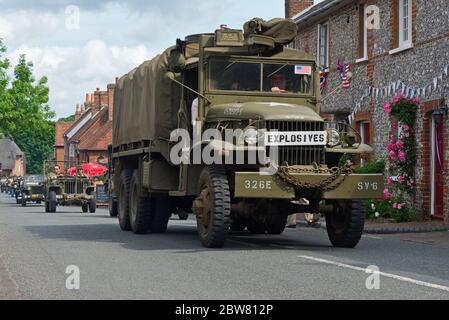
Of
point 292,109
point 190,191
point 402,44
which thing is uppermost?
point 402,44

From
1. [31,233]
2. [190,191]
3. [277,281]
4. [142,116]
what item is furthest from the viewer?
[31,233]

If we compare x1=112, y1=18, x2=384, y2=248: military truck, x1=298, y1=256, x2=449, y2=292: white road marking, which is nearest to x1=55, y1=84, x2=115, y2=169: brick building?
x1=112, y1=18, x2=384, y2=248: military truck

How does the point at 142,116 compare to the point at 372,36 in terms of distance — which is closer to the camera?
the point at 142,116

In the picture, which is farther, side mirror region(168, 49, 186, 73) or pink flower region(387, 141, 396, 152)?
pink flower region(387, 141, 396, 152)

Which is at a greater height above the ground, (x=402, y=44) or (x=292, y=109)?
(x=402, y=44)

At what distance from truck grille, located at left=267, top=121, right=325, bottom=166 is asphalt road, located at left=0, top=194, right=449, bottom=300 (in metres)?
1.29

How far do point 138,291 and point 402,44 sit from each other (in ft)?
53.1

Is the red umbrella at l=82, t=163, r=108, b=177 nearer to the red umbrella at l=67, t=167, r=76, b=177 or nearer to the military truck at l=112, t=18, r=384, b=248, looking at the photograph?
the red umbrella at l=67, t=167, r=76, b=177

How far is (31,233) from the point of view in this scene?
1800 centimetres

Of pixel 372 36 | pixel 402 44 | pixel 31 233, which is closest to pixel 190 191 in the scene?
pixel 31 233

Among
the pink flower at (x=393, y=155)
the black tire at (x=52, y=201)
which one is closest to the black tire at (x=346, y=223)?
the pink flower at (x=393, y=155)

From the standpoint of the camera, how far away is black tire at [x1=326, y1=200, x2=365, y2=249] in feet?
44.4

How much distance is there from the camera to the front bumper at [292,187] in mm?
12469
